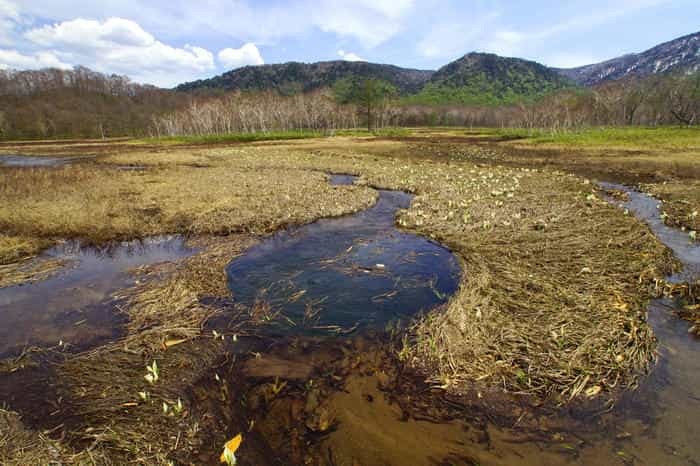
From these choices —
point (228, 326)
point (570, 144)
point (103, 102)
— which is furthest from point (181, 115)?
point (228, 326)

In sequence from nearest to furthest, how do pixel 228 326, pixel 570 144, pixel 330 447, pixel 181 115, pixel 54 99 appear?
1. pixel 330 447
2. pixel 228 326
3. pixel 570 144
4. pixel 181 115
5. pixel 54 99

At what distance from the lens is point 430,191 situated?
747 inches

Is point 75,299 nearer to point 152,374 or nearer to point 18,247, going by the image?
point 152,374

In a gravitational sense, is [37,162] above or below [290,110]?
below

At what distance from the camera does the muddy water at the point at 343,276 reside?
7.41m

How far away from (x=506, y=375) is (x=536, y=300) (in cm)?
256

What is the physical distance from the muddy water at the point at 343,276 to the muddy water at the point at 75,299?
283cm

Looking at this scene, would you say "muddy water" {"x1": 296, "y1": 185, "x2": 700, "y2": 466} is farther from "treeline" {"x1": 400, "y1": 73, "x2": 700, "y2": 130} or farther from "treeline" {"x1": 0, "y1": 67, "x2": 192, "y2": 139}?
"treeline" {"x1": 0, "y1": 67, "x2": 192, "y2": 139}

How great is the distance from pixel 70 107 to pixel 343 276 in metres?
205

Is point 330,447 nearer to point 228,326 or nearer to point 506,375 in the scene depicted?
point 506,375

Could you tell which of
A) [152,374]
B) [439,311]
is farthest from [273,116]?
[152,374]

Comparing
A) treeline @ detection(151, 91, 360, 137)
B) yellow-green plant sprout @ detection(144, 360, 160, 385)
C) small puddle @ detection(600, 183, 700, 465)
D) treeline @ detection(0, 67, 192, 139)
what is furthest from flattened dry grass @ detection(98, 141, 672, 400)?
treeline @ detection(0, 67, 192, 139)

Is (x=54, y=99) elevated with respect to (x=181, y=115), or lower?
elevated

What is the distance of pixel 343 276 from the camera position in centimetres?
919
